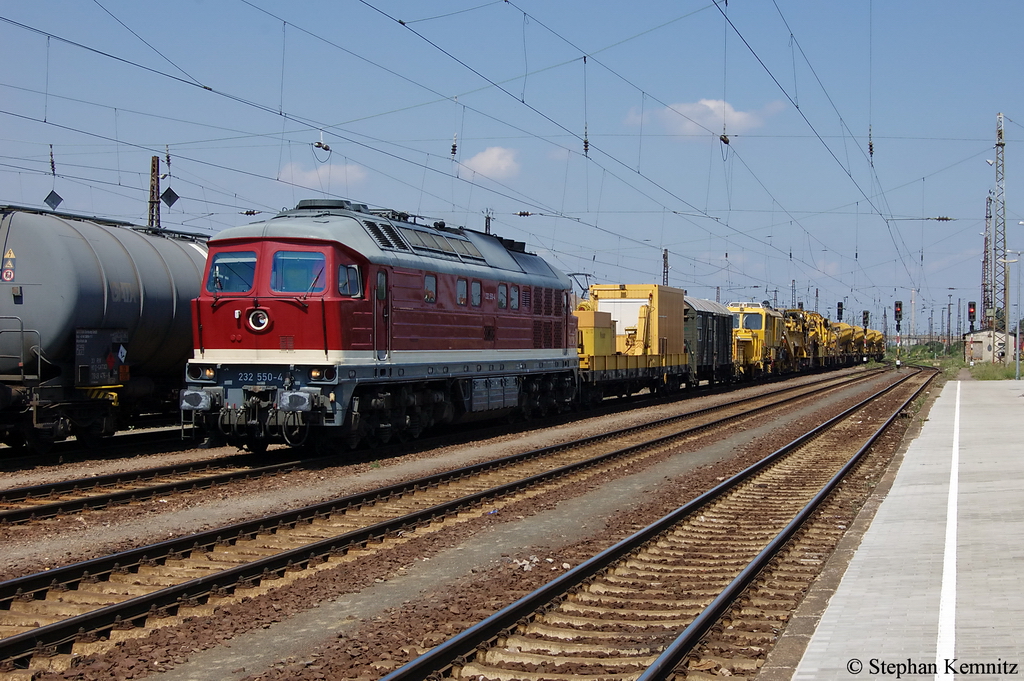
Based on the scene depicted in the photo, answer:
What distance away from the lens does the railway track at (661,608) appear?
6.41 meters

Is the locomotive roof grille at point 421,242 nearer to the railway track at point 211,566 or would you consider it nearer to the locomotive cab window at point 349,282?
the locomotive cab window at point 349,282

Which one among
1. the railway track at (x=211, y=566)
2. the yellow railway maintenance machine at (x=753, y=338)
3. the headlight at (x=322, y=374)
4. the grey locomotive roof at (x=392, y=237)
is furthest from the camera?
the yellow railway maintenance machine at (x=753, y=338)

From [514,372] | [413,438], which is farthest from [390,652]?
[514,372]

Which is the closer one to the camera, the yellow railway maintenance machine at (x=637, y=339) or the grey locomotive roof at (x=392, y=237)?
the grey locomotive roof at (x=392, y=237)

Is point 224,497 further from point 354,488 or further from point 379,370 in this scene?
point 379,370

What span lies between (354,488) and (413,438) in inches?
211

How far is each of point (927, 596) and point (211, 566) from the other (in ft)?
21.2

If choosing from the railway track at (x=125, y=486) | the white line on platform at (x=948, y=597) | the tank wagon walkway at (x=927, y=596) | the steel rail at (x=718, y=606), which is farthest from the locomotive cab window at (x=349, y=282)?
the white line on platform at (x=948, y=597)

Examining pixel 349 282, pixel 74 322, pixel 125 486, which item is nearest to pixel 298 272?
pixel 349 282

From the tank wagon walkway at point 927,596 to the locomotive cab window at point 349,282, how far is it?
28.7 feet

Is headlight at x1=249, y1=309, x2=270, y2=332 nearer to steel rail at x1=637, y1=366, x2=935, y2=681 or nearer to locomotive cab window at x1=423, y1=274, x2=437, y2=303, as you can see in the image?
locomotive cab window at x1=423, y1=274, x2=437, y2=303

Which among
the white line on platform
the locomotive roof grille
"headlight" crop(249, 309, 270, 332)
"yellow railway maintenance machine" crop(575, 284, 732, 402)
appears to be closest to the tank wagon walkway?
the white line on platform

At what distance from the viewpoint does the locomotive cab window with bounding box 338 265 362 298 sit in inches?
603

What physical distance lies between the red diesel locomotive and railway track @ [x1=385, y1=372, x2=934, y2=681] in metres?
6.22
